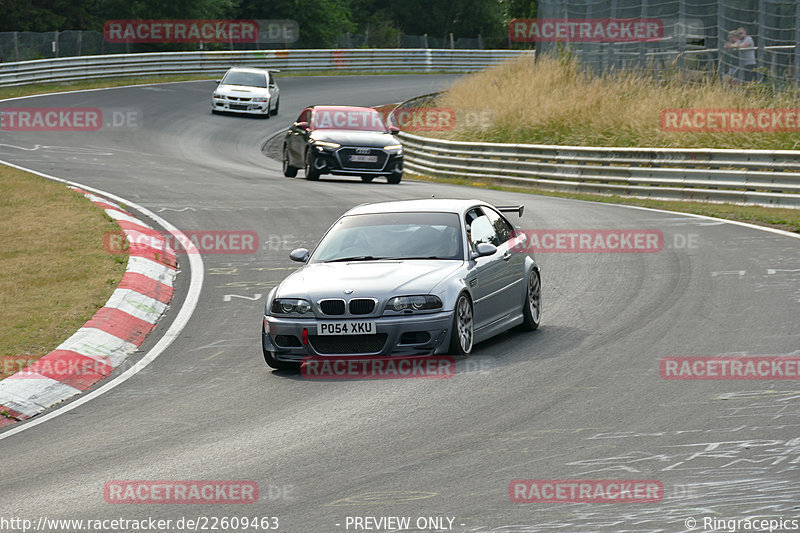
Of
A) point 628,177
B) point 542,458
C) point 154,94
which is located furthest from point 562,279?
point 154,94

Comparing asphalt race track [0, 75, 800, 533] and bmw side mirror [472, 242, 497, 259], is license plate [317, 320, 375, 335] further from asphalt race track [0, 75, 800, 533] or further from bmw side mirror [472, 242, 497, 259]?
bmw side mirror [472, 242, 497, 259]

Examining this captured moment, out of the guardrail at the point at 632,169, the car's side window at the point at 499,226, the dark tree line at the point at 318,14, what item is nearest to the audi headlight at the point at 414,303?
the car's side window at the point at 499,226

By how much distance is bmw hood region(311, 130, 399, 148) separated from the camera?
2594cm

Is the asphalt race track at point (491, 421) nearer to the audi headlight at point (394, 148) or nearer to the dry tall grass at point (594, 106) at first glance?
the audi headlight at point (394, 148)

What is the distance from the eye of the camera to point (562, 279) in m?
14.3

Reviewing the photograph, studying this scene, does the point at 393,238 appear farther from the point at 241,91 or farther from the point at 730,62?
the point at 241,91

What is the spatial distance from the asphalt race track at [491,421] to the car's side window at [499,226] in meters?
0.94

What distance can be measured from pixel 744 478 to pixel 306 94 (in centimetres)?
4664

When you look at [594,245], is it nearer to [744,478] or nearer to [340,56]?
[744,478]

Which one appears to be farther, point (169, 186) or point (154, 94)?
point (154, 94)

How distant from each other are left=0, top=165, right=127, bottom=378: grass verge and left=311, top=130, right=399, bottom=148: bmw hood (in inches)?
252

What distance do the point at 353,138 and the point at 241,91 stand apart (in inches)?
722

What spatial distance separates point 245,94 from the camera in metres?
43.2

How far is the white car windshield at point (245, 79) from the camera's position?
43812mm
